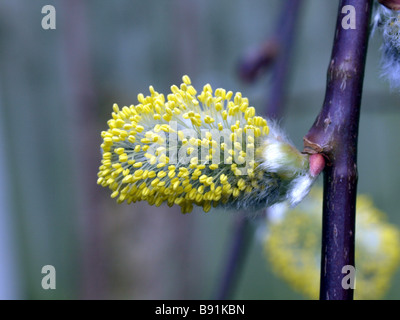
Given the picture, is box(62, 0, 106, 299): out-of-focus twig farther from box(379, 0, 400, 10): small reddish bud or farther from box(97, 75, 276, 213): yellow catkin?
box(379, 0, 400, 10): small reddish bud

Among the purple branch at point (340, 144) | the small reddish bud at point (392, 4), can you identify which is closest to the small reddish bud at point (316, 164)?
the purple branch at point (340, 144)

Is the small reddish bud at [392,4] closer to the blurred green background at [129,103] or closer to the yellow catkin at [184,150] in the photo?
the yellow catkin at [184,150]

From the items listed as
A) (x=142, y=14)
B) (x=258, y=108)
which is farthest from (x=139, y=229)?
(x=142, y=14)

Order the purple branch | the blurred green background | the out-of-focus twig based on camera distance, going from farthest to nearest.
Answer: the blurred green background, the out-of-focus twig, the purple branch

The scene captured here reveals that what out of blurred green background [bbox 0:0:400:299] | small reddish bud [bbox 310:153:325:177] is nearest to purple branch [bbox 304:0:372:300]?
small reddish bud [bbox 310:153:325:177]

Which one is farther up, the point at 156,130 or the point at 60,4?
the point at 60,4

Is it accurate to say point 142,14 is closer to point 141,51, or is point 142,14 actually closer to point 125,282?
point 141,51
